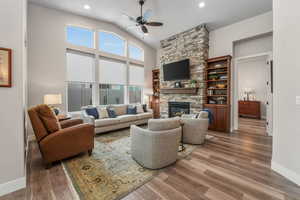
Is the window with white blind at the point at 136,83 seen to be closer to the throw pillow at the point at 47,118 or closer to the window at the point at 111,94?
the window at the point at 111,94

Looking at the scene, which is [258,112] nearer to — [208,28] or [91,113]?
[208,28]

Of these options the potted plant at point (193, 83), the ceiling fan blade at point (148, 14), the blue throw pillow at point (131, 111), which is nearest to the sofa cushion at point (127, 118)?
the blue throw pillow at point (131, 111)

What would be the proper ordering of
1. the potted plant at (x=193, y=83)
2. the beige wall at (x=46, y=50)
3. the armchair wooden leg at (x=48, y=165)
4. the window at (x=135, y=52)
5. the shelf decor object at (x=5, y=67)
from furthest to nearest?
the window at (x=135, y=52)
the potted plant at (x=193, y=83)
the beige wall at (x=46, y=50)
the armchair wooden leg at (x=48, y=165)
the shelf decor object at (x=5, y=67)

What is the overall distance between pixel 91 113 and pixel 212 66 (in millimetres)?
4534

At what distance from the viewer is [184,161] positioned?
7.81 feet

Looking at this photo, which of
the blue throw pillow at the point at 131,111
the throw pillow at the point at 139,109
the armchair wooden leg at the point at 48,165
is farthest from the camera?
the throw pillow at the point at 139,109

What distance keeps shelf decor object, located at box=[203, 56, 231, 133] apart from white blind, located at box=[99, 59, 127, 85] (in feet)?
11.6

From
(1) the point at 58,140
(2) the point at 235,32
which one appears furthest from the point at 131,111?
(2) the point at 235,32

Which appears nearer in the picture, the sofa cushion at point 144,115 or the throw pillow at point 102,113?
the throw pillow at point 102,113

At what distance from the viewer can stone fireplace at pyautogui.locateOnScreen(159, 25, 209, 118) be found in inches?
183

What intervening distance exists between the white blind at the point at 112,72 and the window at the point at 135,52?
2.37 feet

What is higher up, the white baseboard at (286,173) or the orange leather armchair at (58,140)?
the orange leather armchair at (58,140)

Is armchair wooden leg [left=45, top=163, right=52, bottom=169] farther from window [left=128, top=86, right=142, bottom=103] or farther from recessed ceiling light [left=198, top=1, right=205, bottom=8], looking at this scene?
recessed ceiling light [left=198, top=1, right=205, bottom=8]

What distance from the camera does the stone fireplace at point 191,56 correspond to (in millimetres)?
4649
